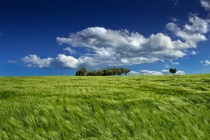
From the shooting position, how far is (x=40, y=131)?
3.62m

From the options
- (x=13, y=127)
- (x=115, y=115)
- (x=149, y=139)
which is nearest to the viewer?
(x=149, y=139)

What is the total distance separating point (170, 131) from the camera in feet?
11.5

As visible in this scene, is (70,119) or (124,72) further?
(124,72)

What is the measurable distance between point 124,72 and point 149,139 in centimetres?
11468

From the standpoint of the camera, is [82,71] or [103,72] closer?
[82,71]

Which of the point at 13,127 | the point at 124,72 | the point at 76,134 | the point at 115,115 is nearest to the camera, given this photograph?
the point at 76,134

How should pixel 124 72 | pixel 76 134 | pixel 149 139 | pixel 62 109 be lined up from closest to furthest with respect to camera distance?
1. pixel 149 139
2. pixel 76 134
3. pixel 62 109
4. pixel 124 72

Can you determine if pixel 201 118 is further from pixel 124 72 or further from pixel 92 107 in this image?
pixel 124 72

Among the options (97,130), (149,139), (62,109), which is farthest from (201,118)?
(62,109)

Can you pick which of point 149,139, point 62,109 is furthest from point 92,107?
point 149,139

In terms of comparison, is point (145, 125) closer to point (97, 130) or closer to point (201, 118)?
point (97, 130)

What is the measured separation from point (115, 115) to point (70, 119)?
99 centimetres

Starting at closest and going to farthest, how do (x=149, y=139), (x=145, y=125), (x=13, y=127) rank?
(x=149, y=139), (x=145, y=125), (x=13, y=127)

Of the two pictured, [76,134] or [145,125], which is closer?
[76,134]
